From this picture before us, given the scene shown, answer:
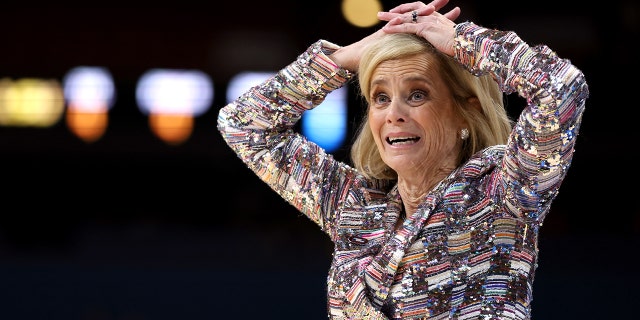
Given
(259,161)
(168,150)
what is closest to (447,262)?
(259,161)

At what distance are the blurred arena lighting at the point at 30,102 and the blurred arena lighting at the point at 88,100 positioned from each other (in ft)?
0.17

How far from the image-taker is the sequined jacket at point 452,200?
1.74 metres

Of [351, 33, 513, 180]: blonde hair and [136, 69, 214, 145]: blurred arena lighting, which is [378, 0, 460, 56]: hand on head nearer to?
[351, 33, 513, 180]: blonde hair

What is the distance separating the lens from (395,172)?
6.97ft

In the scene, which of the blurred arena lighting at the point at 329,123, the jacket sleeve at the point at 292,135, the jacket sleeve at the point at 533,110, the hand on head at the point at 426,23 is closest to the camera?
the jacket sleeve at the point at 533,110

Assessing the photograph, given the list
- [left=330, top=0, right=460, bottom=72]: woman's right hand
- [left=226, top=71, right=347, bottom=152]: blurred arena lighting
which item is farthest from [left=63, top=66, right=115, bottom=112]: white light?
[left=330, top=0, right=460, bottom=72]: woman's right hand

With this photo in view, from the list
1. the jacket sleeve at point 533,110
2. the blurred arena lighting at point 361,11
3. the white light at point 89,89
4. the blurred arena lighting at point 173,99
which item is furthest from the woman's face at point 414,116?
the white light at point 89,89

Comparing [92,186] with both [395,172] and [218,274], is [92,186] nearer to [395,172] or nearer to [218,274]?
[218,274]

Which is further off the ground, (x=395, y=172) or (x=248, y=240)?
(x=395, y=172)

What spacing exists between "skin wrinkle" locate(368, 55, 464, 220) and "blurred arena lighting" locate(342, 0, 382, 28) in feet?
9.63

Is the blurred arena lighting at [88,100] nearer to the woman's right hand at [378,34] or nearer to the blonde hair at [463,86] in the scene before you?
the woman's right hand at [378,34]

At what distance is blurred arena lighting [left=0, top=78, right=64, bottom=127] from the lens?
5238 mm

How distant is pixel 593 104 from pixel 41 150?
8.38 feet

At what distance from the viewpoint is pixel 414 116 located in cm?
194
